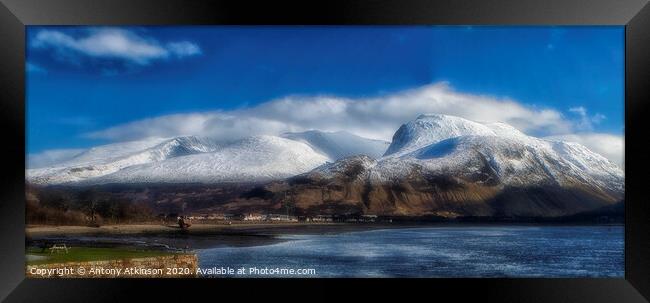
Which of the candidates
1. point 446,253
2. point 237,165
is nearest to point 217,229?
point 237,165

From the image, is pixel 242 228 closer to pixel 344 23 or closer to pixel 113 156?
pixel 113 156

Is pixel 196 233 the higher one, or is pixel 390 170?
pixel 390 170

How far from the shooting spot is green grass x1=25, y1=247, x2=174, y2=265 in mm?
7363

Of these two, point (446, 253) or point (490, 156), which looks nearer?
point (446, 253)

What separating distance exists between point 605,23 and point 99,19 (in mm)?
5827

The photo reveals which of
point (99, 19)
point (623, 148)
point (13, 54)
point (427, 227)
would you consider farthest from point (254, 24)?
point (623, 148)

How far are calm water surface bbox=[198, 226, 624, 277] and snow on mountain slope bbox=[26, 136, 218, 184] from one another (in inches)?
52.5

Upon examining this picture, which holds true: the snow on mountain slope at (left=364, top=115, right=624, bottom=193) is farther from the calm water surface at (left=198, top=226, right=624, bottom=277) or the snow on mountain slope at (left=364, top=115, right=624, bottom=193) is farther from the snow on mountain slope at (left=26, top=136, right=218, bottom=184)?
the snow on mountain slope at (left=26, top=136, right=218, bottom=184)

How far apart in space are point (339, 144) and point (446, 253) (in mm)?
1881

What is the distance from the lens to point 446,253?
7359 millimetres

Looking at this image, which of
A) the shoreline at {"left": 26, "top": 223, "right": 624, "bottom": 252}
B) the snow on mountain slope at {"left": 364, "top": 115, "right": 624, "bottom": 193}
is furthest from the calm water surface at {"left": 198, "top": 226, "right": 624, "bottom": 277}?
the snow on mountain slope at {"left": 364, "top": 115, "right": 624, "bottom": 193}

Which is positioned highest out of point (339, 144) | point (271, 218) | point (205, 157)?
point (339, 144)

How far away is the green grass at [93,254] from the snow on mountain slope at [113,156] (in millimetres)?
877

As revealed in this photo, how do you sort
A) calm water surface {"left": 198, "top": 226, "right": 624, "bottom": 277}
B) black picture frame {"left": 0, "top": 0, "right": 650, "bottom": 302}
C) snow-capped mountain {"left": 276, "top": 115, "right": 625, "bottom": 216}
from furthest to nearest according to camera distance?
snow-capped mountain {"left": 276, "top": 115, "right": 625, "bottom": 216} < calm water surface {"left": 198, "top": 226, "right": 624, "bottom": 277} < black picture frame {"left": 0, "top": 0, "right": 650, "bottom": 302}
